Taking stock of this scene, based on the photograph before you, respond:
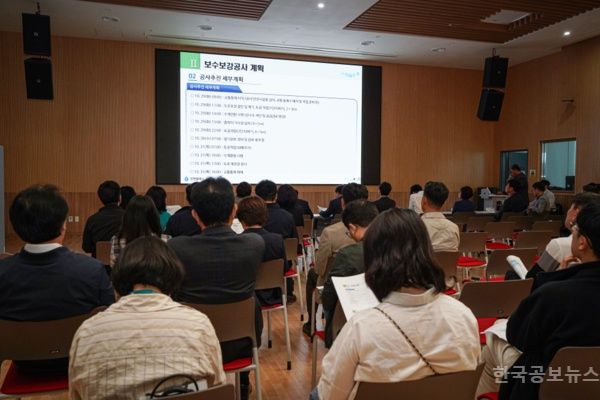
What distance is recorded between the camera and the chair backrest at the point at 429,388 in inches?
50.6

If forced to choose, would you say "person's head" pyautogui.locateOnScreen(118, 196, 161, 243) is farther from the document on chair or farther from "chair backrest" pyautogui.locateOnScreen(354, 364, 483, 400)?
"chair backrest" pyautogui.locateOnScreen(354, 364, 483, 400)

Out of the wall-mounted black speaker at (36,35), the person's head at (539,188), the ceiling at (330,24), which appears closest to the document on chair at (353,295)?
the ceiling at (330,24)

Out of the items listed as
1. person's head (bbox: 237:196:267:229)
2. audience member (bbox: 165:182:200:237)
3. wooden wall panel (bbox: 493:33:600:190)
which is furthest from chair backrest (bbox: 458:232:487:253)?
wooden wall panel (bbox: 493:33:600:190)

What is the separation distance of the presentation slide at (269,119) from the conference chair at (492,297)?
7930mm

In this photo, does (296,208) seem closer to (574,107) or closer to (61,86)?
(61,86)

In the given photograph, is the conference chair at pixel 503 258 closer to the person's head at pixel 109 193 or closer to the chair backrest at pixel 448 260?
the chair backrest at pixel 448 260

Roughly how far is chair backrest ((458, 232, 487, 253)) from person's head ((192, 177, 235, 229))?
10.9 feet

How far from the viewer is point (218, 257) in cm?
238

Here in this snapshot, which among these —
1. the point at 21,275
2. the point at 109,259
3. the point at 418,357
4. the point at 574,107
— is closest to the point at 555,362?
the point at 418,357

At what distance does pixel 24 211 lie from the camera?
2016 mm

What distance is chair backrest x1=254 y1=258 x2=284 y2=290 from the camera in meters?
3.14

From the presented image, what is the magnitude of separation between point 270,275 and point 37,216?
1.59m

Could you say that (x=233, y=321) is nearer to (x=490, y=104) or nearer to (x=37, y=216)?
(x=37, y=216)

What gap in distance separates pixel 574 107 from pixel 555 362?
10622 millimetres
